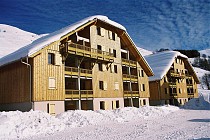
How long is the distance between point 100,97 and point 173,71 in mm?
29272

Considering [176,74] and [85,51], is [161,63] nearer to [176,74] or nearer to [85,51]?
[176,74]

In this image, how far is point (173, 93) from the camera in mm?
54594

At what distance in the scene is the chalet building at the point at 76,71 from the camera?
24750mm

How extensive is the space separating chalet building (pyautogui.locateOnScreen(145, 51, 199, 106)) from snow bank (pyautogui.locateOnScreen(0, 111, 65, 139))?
3274 cm

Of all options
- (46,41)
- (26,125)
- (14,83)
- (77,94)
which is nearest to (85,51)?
(77,94)

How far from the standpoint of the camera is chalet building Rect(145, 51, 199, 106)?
50062 millimetres

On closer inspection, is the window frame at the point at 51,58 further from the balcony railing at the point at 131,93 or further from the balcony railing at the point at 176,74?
the balcony railing at the point at 176,74

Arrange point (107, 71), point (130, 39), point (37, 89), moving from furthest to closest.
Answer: point (130, 39), point (107, 71), point (37, 89)

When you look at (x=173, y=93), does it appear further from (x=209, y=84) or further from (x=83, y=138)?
(x=209, y=84)

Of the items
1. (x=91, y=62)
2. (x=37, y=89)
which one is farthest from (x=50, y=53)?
(x=91, y=62)

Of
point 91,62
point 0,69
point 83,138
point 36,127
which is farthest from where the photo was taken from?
point 91,62

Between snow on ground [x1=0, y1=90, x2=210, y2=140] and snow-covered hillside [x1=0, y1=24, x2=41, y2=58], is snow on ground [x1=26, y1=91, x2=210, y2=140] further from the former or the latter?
snow-covered hillside [x1=0, y1=24, x2=41, y2=58]

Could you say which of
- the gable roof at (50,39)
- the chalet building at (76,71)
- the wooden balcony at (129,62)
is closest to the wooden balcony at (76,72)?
the chalet building at (76,71)

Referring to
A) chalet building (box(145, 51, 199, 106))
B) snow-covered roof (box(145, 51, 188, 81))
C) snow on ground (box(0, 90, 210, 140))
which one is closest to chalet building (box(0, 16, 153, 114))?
snow on ground (box(0, 90, 210, 140))
